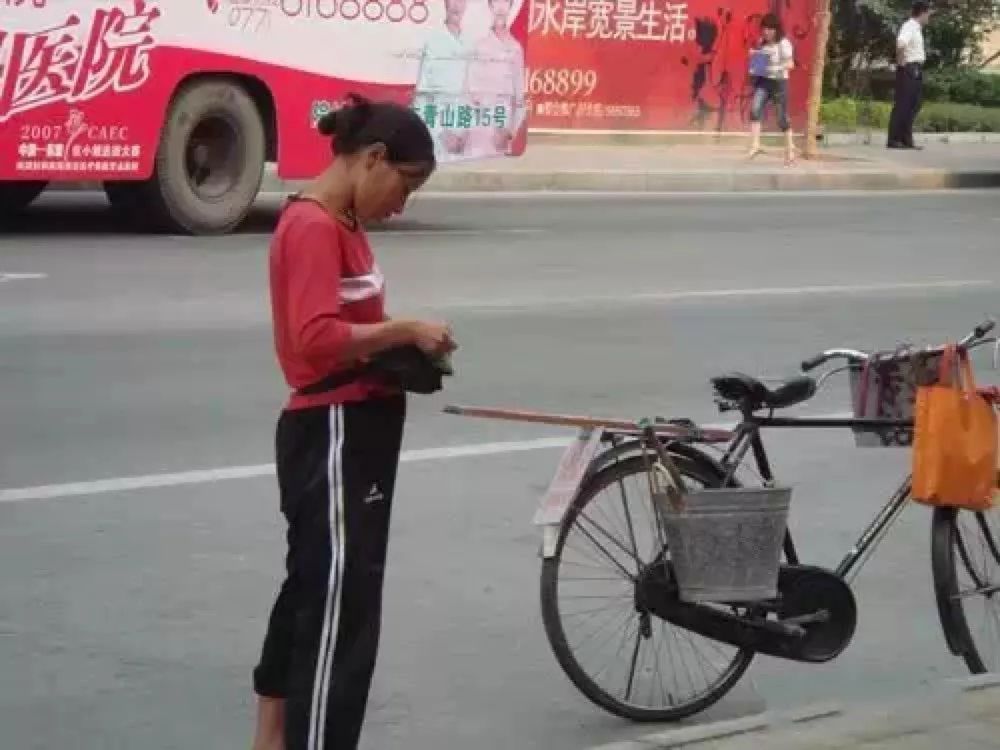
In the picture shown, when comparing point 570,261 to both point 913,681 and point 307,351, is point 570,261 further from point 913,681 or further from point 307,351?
point 307,351

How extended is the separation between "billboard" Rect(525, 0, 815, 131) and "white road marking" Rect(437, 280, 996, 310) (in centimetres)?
1262

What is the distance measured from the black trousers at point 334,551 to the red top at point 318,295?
70 millimetres

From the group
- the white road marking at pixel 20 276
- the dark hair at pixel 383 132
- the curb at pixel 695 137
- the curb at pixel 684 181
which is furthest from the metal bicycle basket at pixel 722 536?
the curb at pixel 695 137

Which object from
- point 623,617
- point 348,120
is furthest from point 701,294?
point 348,120

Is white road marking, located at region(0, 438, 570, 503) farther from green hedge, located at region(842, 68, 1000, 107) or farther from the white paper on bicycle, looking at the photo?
green hedge, located at region(842, 68, 1000, 107)

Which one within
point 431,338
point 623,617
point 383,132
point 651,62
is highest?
point 383,132

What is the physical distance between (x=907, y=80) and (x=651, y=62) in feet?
10.8

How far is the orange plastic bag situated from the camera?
18.2 ft

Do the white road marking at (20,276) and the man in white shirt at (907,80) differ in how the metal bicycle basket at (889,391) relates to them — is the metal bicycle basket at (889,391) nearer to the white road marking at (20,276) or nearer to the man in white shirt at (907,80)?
the white road marking at (20,276)

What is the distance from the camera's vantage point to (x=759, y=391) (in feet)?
18.4

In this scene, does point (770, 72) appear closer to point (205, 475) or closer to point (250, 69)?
point (250, 69)

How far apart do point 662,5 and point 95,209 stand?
474 inches

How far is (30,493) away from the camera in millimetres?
7875

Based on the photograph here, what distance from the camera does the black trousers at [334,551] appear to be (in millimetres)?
4527
